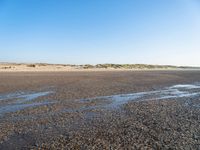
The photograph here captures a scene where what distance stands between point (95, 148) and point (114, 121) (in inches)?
144

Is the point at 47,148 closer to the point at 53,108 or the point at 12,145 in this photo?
the point at 12,145

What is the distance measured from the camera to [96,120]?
1177cm

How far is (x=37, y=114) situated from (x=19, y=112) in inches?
52.4

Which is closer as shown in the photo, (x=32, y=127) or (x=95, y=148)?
(x=95, y=148)

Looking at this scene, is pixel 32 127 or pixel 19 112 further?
pixel 19 112

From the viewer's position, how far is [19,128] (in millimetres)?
10328

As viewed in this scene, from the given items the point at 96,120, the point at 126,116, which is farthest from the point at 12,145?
the point at 126,116

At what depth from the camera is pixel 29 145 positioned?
8.30 m

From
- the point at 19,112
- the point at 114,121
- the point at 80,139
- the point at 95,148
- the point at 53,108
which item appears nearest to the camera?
the point at 95,148

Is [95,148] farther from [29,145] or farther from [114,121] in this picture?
[114,121]

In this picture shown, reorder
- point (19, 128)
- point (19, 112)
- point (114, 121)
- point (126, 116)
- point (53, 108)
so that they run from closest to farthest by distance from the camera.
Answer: point (19, 128) < point (114, 121) < point (126, 116) < point (19, 112) < point (53, 108)

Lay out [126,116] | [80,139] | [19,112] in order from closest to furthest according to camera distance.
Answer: [80,139]
[126,116]
[19,112]

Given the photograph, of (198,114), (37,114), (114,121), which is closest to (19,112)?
(37,114)

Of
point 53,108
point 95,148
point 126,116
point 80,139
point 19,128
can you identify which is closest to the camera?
point 95,148
